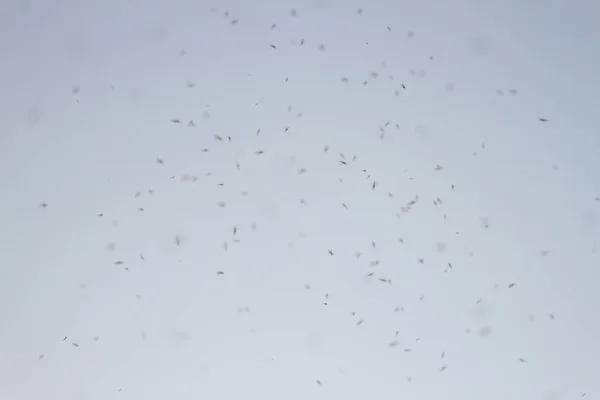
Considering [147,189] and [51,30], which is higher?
[51,30]

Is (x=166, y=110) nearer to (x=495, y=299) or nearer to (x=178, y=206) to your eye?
(x=178, y=206)

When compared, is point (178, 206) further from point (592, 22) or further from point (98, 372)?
point (592, 22)

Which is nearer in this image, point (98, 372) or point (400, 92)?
point (98, 372)

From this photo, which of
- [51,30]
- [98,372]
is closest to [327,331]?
[98,372]

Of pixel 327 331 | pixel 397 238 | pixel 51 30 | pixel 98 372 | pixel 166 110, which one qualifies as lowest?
pixel 98 372

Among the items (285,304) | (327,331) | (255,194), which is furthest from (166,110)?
(327,331)

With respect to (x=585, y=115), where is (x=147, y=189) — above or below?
below
